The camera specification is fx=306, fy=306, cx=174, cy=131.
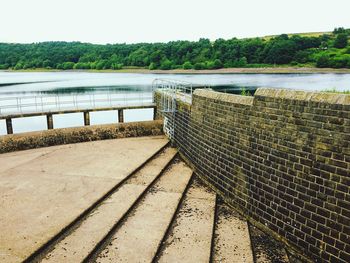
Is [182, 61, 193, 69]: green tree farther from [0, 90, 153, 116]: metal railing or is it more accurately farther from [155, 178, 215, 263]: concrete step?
[155, 178, 215, 263]: concrete step

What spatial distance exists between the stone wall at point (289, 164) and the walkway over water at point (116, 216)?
522mm

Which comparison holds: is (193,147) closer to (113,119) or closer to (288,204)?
(288,204)

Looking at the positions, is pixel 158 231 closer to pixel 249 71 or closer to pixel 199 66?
pixel 249 71

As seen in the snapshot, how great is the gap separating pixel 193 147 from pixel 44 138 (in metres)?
5.48

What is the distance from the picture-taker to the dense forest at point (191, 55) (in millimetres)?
77562

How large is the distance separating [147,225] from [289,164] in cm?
279

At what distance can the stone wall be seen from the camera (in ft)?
15.3

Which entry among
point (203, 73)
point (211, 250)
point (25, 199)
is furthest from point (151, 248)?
point (203, 73)

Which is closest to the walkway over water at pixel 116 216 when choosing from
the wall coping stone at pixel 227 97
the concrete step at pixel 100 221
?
the concrete step at pixel 100 221

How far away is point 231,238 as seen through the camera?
574 cm

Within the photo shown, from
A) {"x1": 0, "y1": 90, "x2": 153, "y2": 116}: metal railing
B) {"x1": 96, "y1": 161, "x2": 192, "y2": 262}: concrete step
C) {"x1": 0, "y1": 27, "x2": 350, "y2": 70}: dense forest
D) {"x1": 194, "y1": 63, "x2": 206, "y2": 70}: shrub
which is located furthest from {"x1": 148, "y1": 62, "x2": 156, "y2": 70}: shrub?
{"x1": 96, "y1": 161, "x2": 192, "y2": 262}: concrete step

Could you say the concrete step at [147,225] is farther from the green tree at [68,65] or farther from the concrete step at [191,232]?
the green tree at [68,65]

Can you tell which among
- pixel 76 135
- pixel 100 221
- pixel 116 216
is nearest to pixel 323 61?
pixel 76 135

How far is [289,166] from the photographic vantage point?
5.45 m
